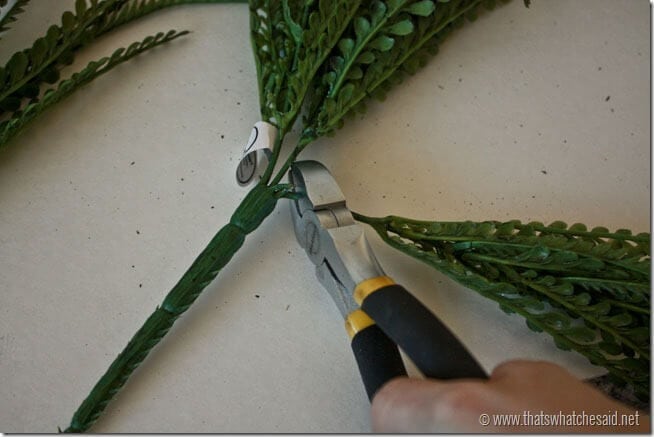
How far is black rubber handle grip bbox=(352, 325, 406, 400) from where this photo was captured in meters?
0.60

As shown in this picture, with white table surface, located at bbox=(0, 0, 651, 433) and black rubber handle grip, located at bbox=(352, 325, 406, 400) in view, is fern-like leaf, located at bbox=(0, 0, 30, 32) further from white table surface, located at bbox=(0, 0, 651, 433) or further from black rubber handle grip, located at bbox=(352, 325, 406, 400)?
black rubber handle grip, located at bbox=(352, 325, 406, 400)

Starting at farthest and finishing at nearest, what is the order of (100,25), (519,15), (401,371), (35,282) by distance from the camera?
1. (519,15)
2. (100,25)
3. (35,282)
4. (401,371)

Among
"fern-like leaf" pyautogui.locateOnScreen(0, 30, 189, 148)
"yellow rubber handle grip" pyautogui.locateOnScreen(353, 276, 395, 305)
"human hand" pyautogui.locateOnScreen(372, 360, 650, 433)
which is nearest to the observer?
"human hand" pyautogui.locateOnScreen(372, 360, 650, 433)

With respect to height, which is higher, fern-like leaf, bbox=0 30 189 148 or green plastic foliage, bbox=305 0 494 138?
fern-like leaf, bbox=0 30 189 148

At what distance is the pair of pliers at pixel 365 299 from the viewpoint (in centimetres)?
53

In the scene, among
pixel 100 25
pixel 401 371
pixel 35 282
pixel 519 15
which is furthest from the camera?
pixel 519 15

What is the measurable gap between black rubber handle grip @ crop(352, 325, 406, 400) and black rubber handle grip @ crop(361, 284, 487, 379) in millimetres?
40

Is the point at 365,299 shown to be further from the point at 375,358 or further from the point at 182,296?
the point at 182,296

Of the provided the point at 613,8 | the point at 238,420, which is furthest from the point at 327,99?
the point at 613,8

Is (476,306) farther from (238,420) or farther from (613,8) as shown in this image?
(613,8)

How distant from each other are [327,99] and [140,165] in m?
0.24

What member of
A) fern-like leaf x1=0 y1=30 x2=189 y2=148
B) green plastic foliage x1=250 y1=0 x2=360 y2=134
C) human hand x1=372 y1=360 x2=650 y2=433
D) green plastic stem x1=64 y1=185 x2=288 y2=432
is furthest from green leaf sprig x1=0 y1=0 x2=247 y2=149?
human hand x1=372 y1=360 x2=650 y2=433

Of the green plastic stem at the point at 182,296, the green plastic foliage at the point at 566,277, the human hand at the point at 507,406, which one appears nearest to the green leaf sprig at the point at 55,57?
the green plastic stem at the point at 182,296

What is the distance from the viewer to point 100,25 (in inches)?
33.3
